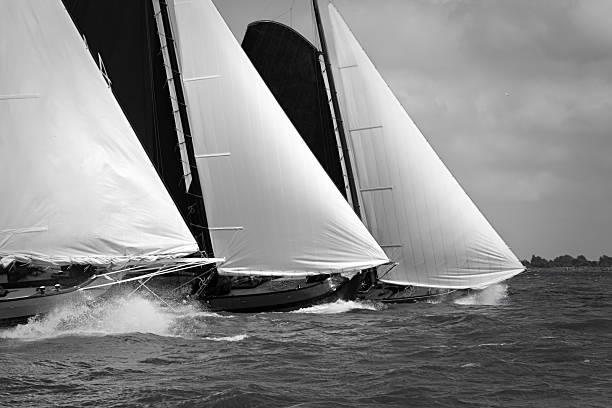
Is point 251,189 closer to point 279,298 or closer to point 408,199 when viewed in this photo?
point 279,298

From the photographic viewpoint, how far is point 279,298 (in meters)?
32.2

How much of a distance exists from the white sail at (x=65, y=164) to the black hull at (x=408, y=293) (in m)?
13.0

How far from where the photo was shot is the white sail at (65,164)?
24672 mm

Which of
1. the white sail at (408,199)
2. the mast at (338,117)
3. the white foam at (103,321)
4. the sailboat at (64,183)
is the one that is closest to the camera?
the white foam at (103,321)

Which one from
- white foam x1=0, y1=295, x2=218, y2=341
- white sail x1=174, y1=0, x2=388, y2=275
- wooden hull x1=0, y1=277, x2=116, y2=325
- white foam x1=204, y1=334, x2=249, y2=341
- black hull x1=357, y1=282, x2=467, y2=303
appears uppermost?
white sail x1=174, y1=0, x2=388, y2=275

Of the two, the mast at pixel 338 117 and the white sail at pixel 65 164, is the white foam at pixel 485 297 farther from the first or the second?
the white sail at pixel 65 164

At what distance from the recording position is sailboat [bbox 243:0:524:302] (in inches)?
1396

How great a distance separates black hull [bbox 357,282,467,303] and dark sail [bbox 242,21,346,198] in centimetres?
628

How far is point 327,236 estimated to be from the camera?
3161 cm

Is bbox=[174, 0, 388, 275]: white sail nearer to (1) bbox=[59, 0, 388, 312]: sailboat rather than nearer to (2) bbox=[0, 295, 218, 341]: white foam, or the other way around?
(1) bbox=[59, 0, 388, 312]: sailboat

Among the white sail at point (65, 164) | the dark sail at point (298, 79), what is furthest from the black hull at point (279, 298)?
the dark sail at point (298, 79)

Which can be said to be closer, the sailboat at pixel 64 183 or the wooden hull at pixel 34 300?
the wooden hull at pixel 34 300

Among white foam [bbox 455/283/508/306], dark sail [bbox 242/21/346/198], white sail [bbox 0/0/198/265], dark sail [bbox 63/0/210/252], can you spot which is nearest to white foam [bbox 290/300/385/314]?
white foam [bbox 455/283/508/306]

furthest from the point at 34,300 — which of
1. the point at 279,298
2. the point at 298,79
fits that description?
the point at 298,79
